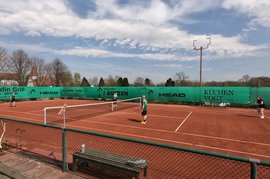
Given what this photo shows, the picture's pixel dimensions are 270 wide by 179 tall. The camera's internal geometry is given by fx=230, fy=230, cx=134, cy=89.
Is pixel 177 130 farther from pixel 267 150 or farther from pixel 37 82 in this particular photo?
pixel 37 82

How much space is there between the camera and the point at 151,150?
27.4ft

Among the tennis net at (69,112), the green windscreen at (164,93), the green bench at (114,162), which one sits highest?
the green windscreen at (164,93)

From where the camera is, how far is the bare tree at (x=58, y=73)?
6931cm

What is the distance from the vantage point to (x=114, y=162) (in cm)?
547

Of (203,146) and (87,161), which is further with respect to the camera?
(203,146)

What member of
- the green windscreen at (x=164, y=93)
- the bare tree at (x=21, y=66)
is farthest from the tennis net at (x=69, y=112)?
the bare tree at (x=21, y=66)

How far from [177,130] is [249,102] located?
54.0 feet

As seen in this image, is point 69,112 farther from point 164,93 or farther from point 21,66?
point 21,66

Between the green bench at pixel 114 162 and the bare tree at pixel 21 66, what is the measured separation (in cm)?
6099

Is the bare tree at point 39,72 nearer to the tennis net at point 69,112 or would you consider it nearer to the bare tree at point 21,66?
the bare tree at point 21,66

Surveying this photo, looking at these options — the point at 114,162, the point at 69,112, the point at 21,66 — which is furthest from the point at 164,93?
the point at 21,66

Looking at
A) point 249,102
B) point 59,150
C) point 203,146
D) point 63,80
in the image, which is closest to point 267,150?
point 203,146

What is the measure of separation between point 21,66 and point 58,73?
36.3ft

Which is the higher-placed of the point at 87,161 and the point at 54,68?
the point at 54,68
